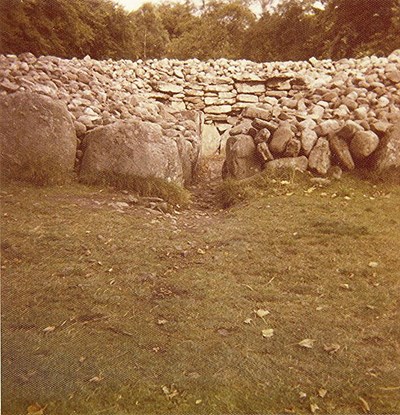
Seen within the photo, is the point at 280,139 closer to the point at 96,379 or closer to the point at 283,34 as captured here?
the point at 96,379

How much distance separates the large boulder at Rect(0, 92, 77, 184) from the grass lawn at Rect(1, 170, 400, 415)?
335 millimetres

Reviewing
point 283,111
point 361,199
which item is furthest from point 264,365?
point 283,111

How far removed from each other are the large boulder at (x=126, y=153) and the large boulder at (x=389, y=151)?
2.70m

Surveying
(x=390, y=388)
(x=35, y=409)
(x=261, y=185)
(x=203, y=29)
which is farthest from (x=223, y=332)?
(x=203, y=29)

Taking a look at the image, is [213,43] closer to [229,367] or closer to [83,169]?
[83,169]

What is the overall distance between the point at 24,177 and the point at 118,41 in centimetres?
322

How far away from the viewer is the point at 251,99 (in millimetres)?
11141

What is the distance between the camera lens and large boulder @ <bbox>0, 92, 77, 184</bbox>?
545 cm

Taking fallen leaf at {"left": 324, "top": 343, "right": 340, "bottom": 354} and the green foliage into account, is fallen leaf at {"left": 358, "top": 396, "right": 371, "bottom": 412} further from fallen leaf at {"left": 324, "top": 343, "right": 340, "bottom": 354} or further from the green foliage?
the green foliage

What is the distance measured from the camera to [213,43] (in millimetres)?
12891

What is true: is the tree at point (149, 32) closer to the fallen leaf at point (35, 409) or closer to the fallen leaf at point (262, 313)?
the fallen leaf at point (262, 313)

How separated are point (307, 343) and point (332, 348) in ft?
0.47

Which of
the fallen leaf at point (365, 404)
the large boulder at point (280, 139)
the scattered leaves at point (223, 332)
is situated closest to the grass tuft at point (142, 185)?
the large boulder at point (280, 139)

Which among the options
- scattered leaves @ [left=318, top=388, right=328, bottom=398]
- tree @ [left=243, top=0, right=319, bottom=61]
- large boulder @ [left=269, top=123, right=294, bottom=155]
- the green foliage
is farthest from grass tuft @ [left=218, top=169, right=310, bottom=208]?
tree @ [left=243, top=0, right=319, bottom=61]
